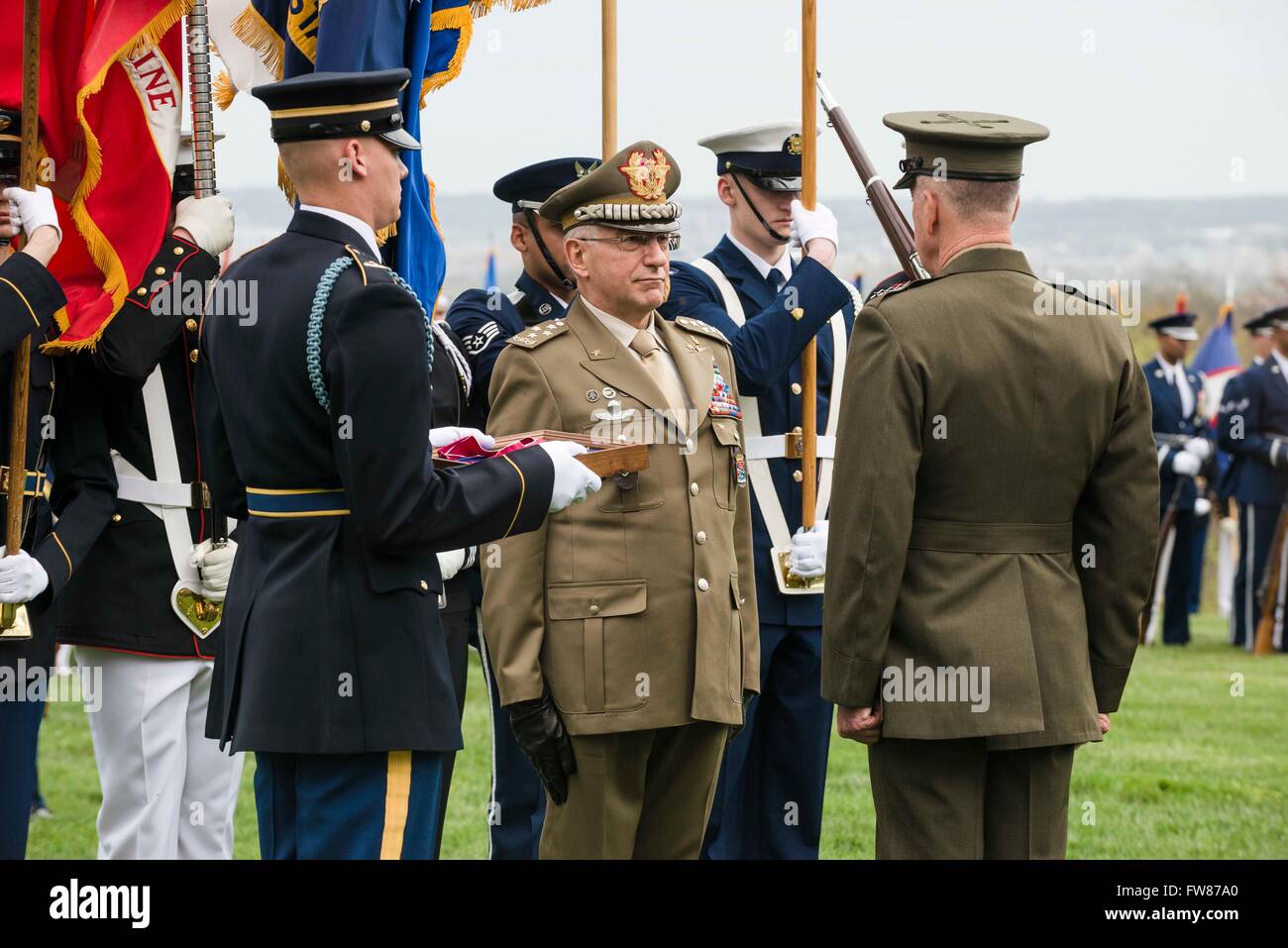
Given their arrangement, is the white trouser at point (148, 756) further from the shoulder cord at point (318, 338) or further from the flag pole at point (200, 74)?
→ the shoulder cord at point (318, 338)

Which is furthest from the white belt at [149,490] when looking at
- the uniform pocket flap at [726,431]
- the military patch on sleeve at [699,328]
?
the uniform pocket flap at [726,431]

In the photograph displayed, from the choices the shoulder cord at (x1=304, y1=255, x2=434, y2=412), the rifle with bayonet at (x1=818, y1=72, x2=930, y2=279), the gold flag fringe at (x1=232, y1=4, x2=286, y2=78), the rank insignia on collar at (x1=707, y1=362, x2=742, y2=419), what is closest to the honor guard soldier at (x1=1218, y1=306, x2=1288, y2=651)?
the rifle with bayonet at (x1=818, y1=72, x2=930, y2=279)

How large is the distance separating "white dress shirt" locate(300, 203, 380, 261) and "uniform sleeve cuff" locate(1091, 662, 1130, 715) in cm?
192

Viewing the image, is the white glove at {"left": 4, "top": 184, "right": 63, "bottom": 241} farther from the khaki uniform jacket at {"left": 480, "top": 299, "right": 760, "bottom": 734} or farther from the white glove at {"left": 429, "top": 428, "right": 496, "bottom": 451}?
the white glove at {"left": 429, "top": 428, "right": 496, "bottom": 451}

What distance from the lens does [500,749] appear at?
18.5 ft

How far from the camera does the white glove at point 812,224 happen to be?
5.28 m

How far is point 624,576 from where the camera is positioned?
4.43m

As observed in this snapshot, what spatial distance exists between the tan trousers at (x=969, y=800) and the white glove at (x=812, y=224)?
6.18 ft

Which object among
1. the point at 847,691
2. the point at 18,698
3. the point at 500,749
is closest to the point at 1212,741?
the point at 500,749

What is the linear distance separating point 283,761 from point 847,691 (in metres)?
1.25

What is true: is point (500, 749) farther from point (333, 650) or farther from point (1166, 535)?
point (1166, 535)

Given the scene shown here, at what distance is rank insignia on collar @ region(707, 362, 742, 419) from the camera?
15.2ft

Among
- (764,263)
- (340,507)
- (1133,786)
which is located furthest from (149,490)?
(1133,786)

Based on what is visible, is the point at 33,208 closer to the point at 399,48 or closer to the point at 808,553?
the point at 399,48
